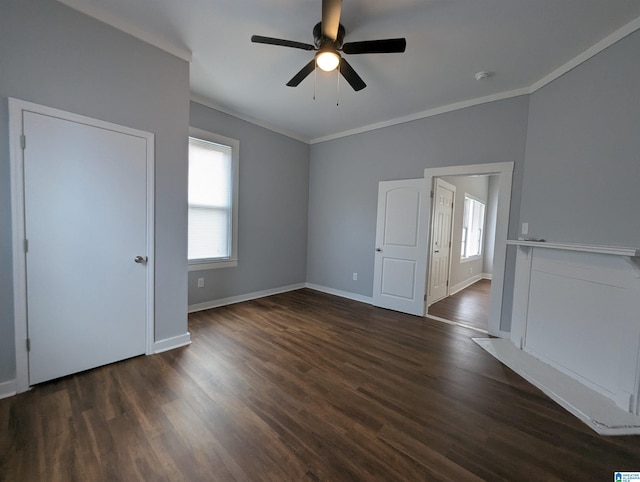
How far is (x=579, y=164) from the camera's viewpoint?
7.66ft

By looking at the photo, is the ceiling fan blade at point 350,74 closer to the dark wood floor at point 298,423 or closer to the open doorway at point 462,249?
the open doorway at point 462,249

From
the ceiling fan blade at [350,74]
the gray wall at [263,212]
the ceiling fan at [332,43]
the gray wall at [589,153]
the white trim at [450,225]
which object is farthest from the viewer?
the gray wall at [263,212]

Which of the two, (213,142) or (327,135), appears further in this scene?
(327,135)

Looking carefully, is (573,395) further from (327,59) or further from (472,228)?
(472,228)

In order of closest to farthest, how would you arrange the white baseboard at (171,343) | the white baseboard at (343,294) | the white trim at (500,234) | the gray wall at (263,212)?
1. the white baseboard at (171,343)
2. the white trim at (500,234)
3. the gray wall at (263,212)
4. the white baseboard at (343,294)

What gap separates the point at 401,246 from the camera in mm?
3920

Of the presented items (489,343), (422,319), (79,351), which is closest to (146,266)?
(79,351)

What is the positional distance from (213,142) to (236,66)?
1.21 meters

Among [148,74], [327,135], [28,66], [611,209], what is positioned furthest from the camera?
[327,135]


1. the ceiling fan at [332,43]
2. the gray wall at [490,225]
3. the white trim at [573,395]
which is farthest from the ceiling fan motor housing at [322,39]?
the gray wall at [490,225]

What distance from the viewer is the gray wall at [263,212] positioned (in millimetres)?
3779

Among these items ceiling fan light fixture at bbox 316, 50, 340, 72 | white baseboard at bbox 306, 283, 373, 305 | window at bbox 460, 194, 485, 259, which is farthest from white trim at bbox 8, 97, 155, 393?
window at bbox 460, 194, 485, 259

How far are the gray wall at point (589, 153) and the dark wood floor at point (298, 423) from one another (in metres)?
1.53

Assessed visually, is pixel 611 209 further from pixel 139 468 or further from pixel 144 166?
pixel 144 166
